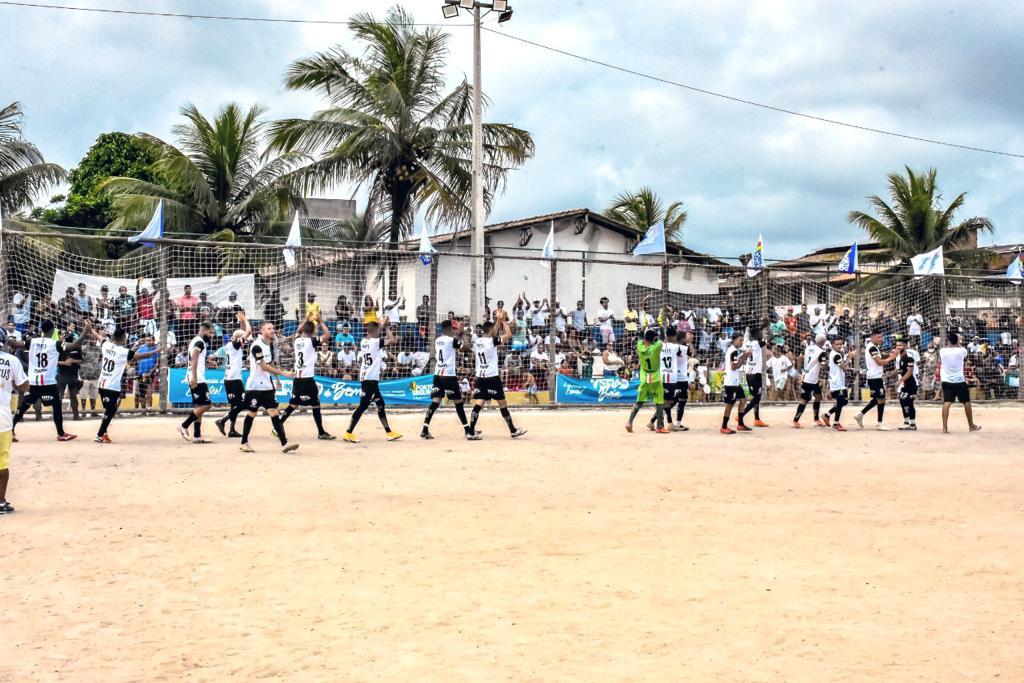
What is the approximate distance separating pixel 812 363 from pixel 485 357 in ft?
22.3

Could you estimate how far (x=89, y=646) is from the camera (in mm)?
5863

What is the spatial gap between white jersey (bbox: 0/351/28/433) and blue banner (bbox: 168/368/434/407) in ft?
30.0

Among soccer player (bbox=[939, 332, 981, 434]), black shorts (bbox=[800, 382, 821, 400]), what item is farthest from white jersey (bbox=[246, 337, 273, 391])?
A: soccer player (bbox=[939, 332, 981, 434])

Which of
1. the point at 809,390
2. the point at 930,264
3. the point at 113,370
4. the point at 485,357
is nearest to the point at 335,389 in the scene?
the point at 485,357

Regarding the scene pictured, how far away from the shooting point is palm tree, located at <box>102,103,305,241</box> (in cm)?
2883

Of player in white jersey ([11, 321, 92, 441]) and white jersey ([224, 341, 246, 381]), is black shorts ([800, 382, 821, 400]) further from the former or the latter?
player in white jersey ([11, 321, 92, 441])

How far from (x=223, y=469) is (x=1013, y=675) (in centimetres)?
968

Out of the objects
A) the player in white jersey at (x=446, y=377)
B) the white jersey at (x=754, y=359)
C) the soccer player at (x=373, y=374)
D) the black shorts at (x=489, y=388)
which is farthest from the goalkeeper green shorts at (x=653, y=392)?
the soccer player at (x=373, y=374)

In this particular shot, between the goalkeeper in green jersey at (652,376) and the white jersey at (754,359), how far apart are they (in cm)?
166

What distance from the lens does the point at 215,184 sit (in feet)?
98.9

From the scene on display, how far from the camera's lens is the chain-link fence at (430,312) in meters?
19.0

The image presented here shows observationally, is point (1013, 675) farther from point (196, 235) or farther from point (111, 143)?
point (111, 143)

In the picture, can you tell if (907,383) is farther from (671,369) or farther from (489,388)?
(489,388)

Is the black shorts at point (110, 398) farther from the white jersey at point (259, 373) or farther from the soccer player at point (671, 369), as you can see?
the soccer player at point (671, 369)
